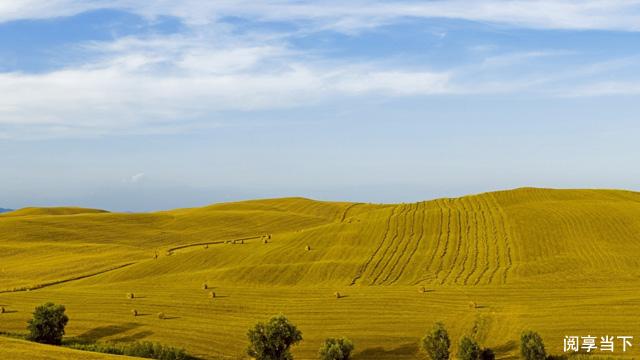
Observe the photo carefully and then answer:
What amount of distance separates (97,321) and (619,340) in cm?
4005

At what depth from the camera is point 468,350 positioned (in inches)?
1565

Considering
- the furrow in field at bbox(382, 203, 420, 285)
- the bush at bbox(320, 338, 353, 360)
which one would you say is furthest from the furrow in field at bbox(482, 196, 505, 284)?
the bush at bbox(320, 338, 353, 360)

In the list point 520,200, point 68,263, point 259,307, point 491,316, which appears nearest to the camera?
point 491,316

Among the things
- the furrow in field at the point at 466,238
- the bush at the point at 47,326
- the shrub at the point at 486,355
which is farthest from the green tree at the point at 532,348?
the bush at the point at 47,326

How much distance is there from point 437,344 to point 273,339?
11044 millimetres

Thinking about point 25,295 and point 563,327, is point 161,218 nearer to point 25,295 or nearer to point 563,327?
point 25,295

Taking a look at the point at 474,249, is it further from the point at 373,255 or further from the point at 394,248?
the point at 373,255

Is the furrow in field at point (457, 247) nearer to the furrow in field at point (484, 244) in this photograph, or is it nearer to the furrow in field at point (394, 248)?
the furrow in field at point (484, 244)

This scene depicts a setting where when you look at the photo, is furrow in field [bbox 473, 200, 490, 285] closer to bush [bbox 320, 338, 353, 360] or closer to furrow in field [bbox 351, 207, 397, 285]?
furrow in field [bbox 351, 207, 397, 285]

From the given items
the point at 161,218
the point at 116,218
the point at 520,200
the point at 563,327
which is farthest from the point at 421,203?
the point at 563,327

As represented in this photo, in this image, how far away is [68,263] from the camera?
79.4 m

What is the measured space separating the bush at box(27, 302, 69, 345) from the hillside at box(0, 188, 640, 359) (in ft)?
7.47

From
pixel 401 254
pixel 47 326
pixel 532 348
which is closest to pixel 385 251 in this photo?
pixel 401 254

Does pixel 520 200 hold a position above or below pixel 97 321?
above
